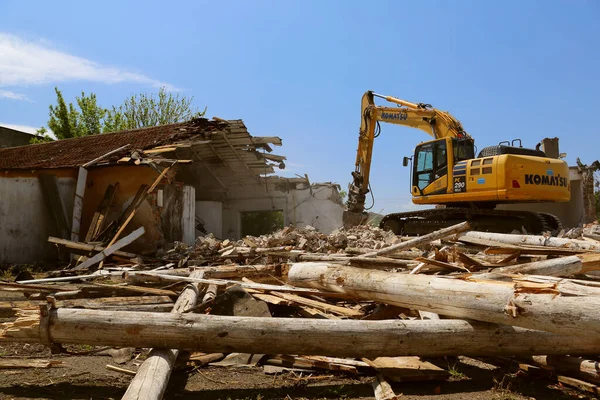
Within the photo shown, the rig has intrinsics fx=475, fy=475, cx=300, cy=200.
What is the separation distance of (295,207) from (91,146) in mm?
9697

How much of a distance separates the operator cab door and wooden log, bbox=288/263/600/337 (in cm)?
1013

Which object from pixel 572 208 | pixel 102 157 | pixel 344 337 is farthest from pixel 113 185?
pixel 572 208

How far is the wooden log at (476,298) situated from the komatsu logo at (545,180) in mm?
9790

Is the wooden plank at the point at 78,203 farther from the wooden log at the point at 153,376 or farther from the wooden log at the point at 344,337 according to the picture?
the wooden log at the point at 153,376

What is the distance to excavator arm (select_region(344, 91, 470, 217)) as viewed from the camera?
55.8ft

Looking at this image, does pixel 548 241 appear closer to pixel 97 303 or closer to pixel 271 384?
pixel 271 384

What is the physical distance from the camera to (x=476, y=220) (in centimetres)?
1504

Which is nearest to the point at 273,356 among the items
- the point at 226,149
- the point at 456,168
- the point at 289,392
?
the point at 289,392

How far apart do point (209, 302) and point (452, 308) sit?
2.92 metres

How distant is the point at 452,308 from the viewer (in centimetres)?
454

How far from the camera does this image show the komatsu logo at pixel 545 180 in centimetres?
1350

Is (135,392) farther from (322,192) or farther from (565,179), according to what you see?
(322,192)

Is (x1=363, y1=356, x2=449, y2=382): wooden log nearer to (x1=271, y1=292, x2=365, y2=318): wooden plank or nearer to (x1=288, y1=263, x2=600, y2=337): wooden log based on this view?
(x1=288, y1=263, x2=600, y2=337): wooden log

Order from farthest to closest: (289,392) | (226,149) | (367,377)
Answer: (226,149) < (367,377) < (289,392)
